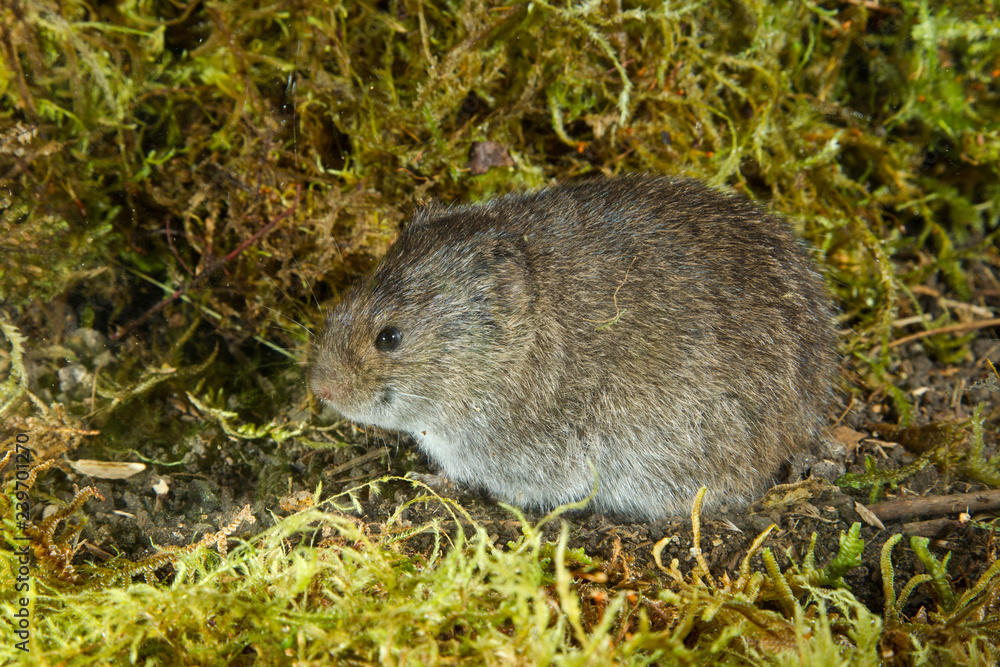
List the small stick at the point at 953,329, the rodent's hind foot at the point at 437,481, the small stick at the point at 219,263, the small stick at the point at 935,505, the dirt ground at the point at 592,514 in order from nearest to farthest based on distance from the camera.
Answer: the dirt ground at the point at 592,514, the small stick at the point at 935,505, the rodent's hind foot at the point at 437,481, the small stick at the point at 219,263, the small stick at the point at 953,329

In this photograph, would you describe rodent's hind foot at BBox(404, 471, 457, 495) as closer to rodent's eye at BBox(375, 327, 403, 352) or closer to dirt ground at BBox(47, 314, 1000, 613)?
dirt ground at BBox(47, 314, 1000, 613)

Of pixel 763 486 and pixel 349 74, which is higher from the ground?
pixel 349 74

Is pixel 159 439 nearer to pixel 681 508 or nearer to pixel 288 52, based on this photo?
pixel 288 52

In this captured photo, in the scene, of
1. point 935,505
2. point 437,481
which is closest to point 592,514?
point 437,481

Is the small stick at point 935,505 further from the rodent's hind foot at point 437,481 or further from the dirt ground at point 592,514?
the rodent's hind foot at point 437,481

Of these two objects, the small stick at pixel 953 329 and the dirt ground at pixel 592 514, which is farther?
the small stick at pixel 953 329

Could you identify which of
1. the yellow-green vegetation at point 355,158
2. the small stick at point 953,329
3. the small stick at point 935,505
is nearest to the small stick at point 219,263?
the yellow-green vegetation at point 355,158

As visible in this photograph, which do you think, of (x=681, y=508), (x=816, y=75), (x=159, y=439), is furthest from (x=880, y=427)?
(x=159, y=439)

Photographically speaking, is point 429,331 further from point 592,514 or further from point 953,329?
point 953,329
